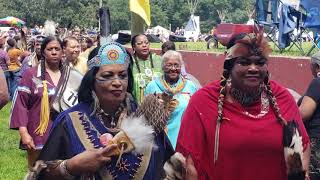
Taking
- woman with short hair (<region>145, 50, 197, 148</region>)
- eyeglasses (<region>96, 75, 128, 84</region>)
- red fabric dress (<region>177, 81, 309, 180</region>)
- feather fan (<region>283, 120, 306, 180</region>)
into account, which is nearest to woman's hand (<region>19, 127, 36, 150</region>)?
woman with short hair (<region>145, 50, 197, 148</region>)

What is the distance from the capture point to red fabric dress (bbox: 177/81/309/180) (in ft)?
12.5

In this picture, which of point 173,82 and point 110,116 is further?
point 173,82

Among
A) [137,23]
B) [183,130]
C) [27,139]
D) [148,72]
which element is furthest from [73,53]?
[183,130]

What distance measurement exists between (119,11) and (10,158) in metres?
71.0

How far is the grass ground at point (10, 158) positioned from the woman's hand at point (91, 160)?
552cm

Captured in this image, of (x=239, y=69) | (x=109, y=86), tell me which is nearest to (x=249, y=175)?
(x=239, y=69)

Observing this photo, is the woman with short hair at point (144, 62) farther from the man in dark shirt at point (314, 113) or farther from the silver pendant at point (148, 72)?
the man in dark shirt at point (314, 113)

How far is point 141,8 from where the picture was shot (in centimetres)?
1127

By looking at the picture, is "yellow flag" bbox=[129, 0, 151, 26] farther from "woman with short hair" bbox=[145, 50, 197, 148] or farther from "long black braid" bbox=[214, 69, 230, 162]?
"long black braid" bbox=[214, 69, 230, 162]

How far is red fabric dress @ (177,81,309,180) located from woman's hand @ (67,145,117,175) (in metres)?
0.61

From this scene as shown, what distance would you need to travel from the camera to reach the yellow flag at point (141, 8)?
36.6 feet

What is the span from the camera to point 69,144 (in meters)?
3.62

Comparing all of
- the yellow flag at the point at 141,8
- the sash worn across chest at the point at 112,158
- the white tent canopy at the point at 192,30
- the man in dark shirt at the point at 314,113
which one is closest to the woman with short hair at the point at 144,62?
the man in dark shirt at the point at 314,113

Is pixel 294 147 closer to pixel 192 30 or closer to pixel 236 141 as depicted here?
pixel 236 141
